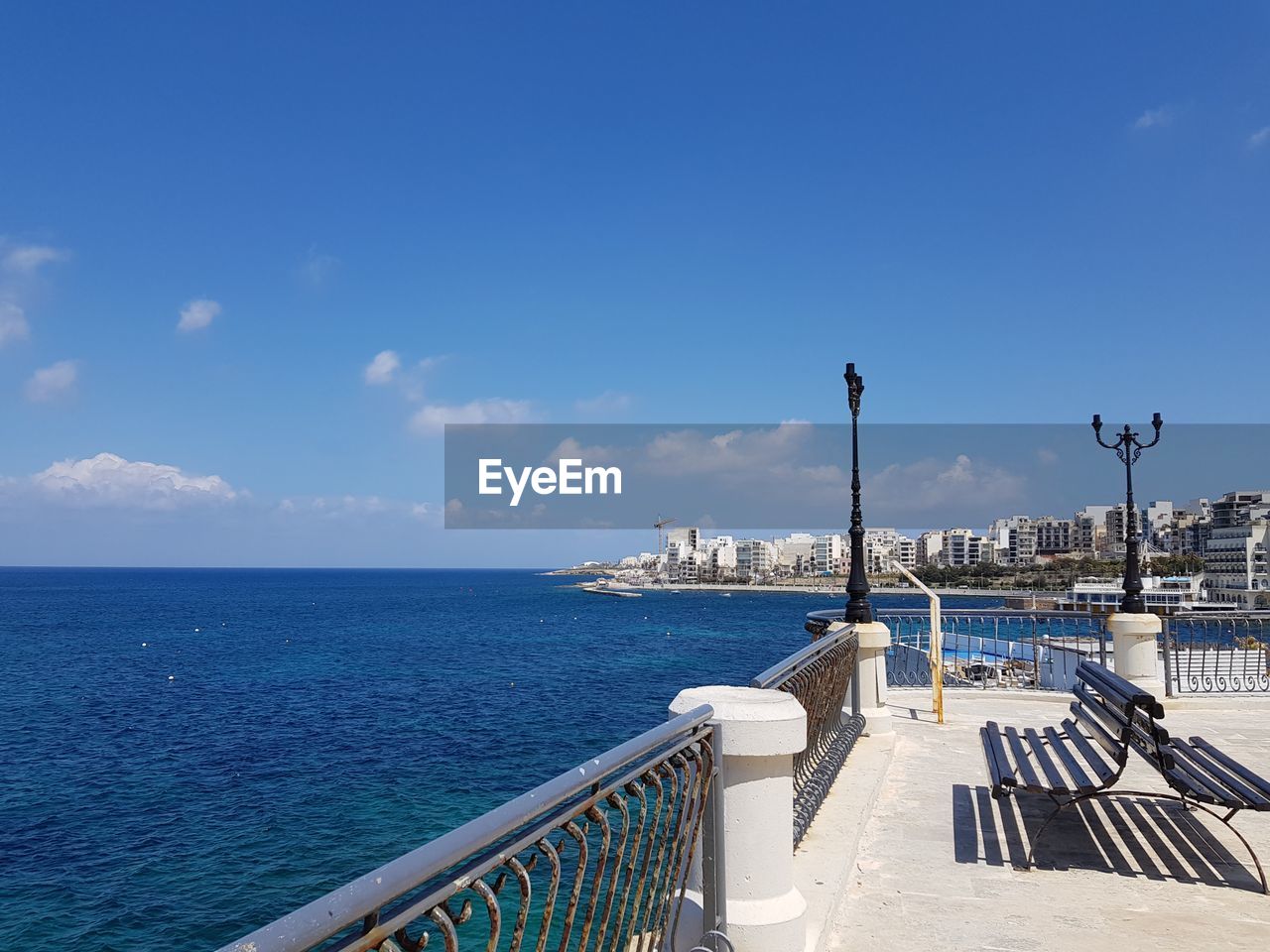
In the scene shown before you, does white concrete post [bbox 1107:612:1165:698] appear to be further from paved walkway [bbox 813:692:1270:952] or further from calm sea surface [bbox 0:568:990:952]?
calm sea surface [bbox 0:568:990:952]

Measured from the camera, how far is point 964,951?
14.0 ft

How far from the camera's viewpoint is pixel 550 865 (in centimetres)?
245

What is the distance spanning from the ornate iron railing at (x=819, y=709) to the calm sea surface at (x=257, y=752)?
3.96 ft

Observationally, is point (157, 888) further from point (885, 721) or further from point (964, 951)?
point (964, 951)

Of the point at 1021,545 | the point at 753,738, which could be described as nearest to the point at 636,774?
the point at 753,738

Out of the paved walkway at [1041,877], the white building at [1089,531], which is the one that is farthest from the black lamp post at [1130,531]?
the white building at [1089,531]

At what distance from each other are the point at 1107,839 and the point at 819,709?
211 centimetres

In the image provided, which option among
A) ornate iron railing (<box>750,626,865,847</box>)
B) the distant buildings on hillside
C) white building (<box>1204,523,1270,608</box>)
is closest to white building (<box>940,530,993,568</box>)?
the distant buildings on hillside

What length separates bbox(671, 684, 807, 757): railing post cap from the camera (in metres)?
3.50

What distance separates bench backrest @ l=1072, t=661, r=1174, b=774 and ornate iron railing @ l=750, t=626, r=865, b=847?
1904mm

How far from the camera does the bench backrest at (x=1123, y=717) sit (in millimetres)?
4793

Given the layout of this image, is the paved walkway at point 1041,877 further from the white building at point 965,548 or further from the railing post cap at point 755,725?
the white building at point 965,548

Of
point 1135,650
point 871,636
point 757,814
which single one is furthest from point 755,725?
point 1135,650

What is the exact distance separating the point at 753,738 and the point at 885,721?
21.2 feet
